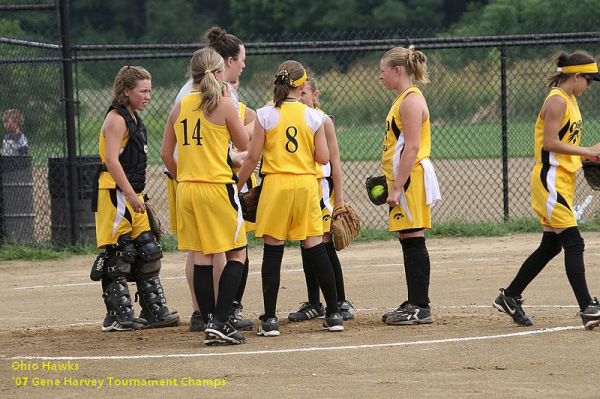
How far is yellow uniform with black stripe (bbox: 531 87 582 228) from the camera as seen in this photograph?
6672mm

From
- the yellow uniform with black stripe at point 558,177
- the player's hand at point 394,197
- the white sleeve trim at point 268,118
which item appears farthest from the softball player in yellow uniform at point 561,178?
the white sleeve trim at point 268,118

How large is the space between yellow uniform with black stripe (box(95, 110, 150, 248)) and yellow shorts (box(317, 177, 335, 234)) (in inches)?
54.2

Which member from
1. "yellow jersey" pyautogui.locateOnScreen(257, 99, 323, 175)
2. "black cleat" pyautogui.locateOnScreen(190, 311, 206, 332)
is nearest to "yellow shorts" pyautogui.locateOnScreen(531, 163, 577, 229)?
"yellow jersey" pyautogui.locateOnScreen(257, 99, 323, 175)

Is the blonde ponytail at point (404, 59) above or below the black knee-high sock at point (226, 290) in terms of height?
above

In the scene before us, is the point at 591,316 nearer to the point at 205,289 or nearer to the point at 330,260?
the point at 330,260

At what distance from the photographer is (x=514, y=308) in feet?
22.8

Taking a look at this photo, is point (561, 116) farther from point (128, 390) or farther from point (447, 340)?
point (128, 390)

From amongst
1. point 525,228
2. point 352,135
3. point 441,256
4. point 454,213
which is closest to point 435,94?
point 352,135

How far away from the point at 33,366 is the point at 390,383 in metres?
2.28

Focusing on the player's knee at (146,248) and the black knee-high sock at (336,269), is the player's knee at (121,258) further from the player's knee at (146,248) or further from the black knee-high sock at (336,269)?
the black knee-high sock at (336,269)

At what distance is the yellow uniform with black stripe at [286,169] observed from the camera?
6.73 metres

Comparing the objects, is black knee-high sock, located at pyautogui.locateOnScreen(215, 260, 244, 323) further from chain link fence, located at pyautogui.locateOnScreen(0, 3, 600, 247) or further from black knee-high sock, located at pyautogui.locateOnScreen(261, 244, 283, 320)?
chain link fence, located at pyautogui.locateOnScreen(0, 3, 600, 247)

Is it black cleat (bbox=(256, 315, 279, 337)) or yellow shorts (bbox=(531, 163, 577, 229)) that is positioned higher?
yellow shorts (bbox=(531, 163, 577, 229))

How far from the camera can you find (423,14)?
48.9 m
